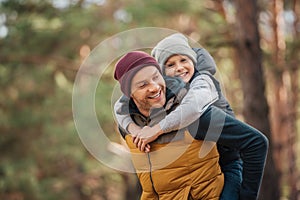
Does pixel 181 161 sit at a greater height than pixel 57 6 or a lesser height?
greater

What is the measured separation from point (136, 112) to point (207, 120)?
263 millimetres

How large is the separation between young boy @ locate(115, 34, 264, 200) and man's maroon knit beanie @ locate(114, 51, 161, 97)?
126mm

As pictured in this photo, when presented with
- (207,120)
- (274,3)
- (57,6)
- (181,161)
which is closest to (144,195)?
(181,161)

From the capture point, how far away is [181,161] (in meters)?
1.88

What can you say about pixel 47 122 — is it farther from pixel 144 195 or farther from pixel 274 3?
pixel 144 195

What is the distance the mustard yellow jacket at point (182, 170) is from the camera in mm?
1877

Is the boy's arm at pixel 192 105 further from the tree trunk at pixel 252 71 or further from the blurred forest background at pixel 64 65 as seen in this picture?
the blurred forest background at pixel 64 65

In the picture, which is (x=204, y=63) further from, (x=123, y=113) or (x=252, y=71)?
(x=252, y=71)

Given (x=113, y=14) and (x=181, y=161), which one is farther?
(x=113, y=14)

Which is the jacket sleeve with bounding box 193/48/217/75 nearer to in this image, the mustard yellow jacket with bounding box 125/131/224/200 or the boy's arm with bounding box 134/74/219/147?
the boy's arm with bounding box 134/74/219/147

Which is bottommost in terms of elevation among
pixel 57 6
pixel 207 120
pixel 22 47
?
pixel 22 47

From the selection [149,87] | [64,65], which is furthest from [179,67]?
[64,65]

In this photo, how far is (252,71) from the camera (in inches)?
279

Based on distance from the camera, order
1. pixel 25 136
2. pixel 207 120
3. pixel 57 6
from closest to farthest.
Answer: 1. pixel 207 120
2. pixel 57 6
3. pixel 25 136
